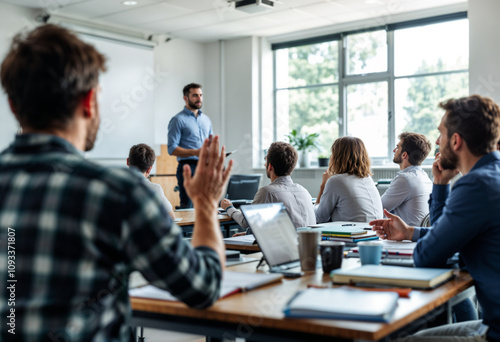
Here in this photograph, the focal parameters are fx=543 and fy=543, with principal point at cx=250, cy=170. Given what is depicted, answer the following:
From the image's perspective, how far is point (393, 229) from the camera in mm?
2191

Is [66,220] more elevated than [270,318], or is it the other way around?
[66,220]

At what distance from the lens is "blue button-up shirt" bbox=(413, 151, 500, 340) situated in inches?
62.1

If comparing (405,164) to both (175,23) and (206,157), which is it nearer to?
(206,157)

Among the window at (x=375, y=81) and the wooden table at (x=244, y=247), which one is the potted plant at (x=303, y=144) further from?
the wooden table at (x=244, y=247)

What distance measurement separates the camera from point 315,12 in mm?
6828

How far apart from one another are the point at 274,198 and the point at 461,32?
4.93 meters

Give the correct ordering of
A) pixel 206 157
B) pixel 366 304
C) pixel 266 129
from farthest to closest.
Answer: pixel 266 129, pixel 206 157, pixel 366 304

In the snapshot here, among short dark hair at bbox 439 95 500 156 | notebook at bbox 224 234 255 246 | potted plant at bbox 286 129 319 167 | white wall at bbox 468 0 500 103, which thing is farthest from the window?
short dark hair at bbox 439 95 500 156

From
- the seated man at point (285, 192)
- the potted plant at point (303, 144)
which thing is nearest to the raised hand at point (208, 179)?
the seated man at point (285, 192)

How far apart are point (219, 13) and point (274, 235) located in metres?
5.50

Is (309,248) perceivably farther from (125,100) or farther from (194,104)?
(125,100)

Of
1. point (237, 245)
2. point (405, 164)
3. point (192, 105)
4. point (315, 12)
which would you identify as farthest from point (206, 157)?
point (315, 12)

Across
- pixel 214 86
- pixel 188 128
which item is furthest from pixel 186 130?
pixel 214 86

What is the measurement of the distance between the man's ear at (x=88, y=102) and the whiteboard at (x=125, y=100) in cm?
576
